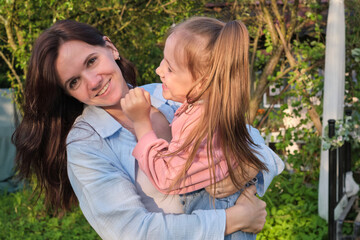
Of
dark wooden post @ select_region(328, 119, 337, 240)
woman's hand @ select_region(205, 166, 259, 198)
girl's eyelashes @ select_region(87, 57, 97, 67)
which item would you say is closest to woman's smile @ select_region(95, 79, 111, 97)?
girl's eyelashes @ select_region(87, 57, 97, 67)

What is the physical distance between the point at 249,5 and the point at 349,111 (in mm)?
2174

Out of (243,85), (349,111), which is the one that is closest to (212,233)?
(243,85)

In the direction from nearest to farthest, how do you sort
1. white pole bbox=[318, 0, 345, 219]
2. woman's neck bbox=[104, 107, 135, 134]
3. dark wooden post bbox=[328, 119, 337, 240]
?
1. woman's neck bbox=[104, 107, 135, 134]
2. dark wooden post bbox=[328, 119, 337, 240]
3. white pole bbox=[318, 0, 345, 219]

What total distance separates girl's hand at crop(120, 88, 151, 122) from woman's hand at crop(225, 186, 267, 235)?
0.45 meters

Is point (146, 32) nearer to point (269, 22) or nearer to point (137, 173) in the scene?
point (269, 22)

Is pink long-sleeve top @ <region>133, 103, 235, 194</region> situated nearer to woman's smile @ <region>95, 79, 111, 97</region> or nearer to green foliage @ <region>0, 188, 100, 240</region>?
woman's smile @ <region>95, 79, 111, 97</region>

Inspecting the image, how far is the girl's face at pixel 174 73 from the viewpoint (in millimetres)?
1703

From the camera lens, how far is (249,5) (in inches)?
263

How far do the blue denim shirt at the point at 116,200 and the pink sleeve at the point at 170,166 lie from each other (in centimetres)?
9

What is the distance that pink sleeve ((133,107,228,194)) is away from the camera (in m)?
1.63

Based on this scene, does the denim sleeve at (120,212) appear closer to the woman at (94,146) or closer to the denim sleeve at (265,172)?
the woman at (94,146)

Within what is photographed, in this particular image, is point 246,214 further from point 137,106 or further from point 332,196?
point 332,196

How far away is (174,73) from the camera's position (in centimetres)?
173

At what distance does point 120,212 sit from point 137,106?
1.22 ft
